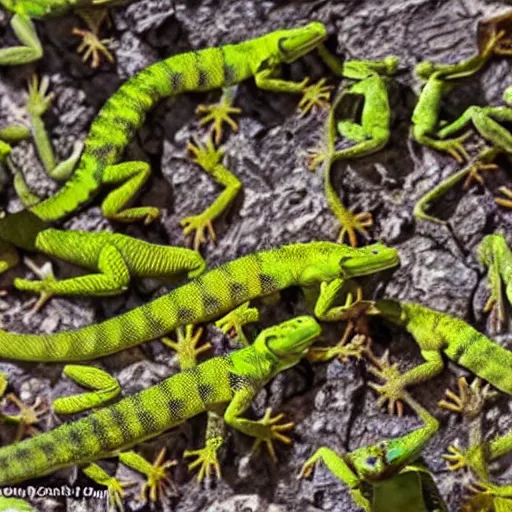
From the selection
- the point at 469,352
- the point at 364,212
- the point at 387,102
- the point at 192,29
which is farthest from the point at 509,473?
the point at 192,29

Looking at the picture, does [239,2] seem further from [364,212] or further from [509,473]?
[509,473]

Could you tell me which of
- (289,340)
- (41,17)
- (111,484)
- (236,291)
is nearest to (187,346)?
(236,291)

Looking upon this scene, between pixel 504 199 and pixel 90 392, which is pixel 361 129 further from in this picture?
pixel 90 392

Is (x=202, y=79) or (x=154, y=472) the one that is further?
(x=202, y=79)

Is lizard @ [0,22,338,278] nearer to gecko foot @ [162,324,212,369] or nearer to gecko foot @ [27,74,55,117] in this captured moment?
gecko foot @ [27,74,55,117]

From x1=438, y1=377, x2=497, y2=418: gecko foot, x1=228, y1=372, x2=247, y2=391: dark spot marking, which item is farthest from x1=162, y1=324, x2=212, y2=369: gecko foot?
x1=438, y1=377, x2=497, y2=418: gecko foot
